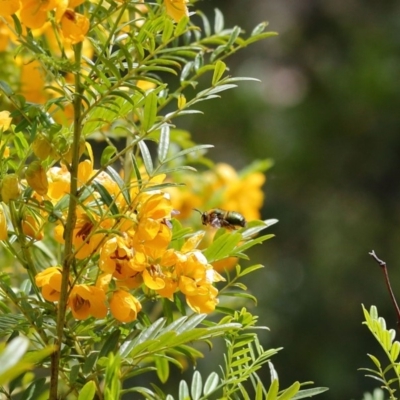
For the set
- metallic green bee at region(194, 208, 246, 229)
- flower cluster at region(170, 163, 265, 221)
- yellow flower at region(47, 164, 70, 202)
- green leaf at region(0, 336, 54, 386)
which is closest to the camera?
green leaf at region(0, 336, 54, 386)

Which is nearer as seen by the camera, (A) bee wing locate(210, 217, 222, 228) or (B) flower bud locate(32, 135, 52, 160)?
(B) flower bud locate(32, 135, 52, 160)

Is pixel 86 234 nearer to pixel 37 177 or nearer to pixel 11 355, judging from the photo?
pixel 37 177

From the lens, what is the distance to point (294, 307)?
11.7ft

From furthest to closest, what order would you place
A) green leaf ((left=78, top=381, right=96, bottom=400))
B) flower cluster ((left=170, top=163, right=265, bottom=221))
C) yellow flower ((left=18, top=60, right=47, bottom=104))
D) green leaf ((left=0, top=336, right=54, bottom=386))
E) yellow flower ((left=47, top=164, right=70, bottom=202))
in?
1. flower cluster ((left=170, top=163, right=265, bottom=221))
2. yellow flower ((left=18, top=60, right=47, bottom=104))
3. yellow flower ((left=47, top=164, right=70, bottom=202))
4. green leaf ((left=78, top=381, right=96, bottom=400))
5. green leaf ((left=0, top=336, right=54, bottom=386))

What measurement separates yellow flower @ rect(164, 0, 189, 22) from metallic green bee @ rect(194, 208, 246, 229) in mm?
283

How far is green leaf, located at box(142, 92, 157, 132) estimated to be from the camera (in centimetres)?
54

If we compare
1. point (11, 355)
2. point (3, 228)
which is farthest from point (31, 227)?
point (11, 355)

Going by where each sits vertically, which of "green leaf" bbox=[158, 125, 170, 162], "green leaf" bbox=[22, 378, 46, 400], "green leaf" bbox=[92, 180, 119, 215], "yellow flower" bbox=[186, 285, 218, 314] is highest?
"green leaf" bbox=[158, 125, 170, 162]

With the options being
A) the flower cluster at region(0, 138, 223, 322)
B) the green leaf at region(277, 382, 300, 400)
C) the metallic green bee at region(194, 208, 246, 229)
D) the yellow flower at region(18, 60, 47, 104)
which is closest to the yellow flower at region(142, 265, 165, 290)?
the flower cluster at region(0, 138, 223, 322)

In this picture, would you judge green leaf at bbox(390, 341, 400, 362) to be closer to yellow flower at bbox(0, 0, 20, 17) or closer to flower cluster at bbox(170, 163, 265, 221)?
yellow flower at bbox(0, 0, 20, 17)

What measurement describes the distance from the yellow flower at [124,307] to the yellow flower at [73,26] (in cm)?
16

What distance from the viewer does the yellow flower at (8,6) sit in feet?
1.60

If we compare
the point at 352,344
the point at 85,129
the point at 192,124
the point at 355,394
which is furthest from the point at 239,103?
the point at 85,129

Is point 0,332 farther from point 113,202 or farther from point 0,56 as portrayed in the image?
point 0,56
